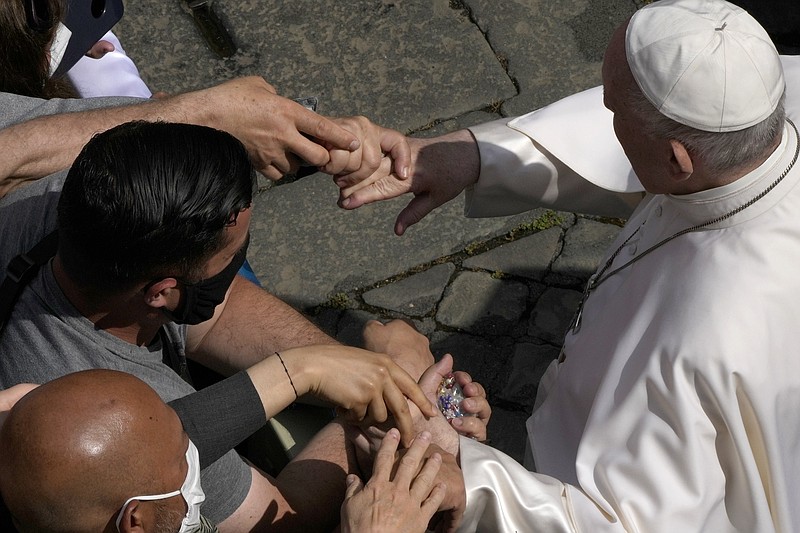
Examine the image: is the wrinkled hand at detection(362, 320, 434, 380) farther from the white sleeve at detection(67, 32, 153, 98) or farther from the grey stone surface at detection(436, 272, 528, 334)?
the white sleeve at detection(67, 32, 153, 98)

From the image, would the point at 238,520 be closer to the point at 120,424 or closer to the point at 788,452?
the point at 120,424

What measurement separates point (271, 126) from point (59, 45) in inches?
29.4

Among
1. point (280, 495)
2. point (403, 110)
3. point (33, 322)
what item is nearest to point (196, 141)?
point (33, 322)

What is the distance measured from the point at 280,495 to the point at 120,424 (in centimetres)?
81

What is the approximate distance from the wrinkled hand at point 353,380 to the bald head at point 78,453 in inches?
26.2

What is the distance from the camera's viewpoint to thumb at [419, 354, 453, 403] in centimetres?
272

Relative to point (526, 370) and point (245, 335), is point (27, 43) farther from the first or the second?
point (526, 370)

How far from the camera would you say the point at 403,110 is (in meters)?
4.29

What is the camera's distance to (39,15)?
2.82m

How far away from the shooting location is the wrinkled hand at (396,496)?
81.8 inches

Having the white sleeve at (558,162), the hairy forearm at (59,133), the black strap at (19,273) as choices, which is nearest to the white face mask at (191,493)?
the black strap at (19,273)

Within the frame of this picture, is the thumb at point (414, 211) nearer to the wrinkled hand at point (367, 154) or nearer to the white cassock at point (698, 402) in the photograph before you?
the wrinkled hand at point (367, 154)

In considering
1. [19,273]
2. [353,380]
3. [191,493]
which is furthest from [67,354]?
[353,380]

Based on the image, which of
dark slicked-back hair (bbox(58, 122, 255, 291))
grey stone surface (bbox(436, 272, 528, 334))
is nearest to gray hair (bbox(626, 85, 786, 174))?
dark slicked-back hair (bbox(58, 122, 255, 291))
